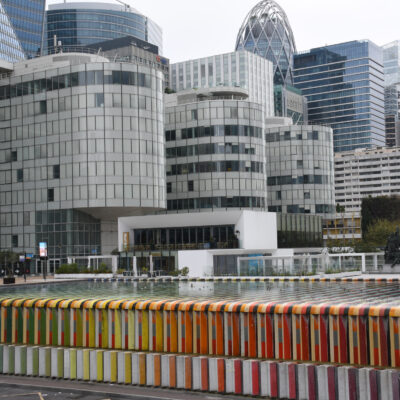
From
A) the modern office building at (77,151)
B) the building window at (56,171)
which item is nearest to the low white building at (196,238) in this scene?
the modern office building at (77,151)

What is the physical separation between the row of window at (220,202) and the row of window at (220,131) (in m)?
12.7

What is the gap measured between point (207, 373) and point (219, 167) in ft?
364

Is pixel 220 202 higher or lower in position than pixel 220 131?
lower

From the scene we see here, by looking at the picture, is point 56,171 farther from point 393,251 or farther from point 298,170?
point 298,170

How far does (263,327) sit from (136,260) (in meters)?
78.6

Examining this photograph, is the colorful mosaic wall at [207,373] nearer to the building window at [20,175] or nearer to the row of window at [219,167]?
the building window at [20,175]

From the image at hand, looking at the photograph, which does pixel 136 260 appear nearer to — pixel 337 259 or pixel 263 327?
pixel 337 259

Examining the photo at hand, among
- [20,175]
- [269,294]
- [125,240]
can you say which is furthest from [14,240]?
[269,294]

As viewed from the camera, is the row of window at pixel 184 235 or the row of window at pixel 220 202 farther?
the row of window at pixel 220 202

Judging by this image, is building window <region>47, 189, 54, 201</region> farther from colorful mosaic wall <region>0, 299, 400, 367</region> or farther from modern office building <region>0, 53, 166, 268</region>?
colorful mosaic wall <region>0, 299, 400, 367</region>

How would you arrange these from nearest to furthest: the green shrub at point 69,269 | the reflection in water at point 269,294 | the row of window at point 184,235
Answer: the reflection in water at point 269,294 → the green shrub at point 69,269 → the row of window at point 184,235

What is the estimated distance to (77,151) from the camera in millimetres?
110000

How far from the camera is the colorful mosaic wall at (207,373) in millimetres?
19266

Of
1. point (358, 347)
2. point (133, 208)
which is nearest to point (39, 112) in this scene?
point (133, 208)
